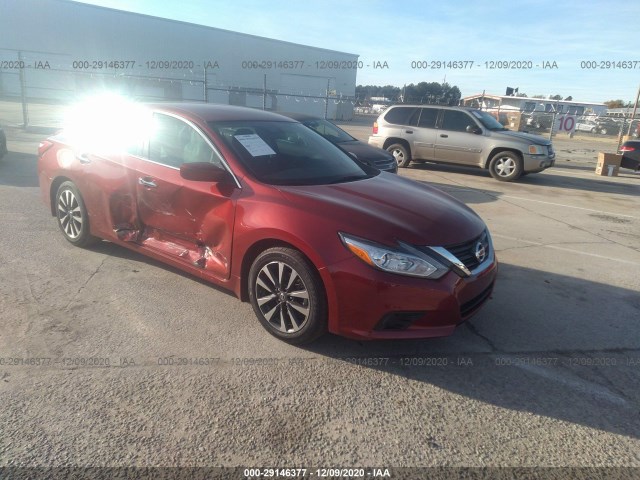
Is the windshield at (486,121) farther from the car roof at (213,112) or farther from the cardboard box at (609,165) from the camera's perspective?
the car roof at (213,112)

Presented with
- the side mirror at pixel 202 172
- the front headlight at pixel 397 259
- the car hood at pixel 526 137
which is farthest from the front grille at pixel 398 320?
the car hood at pixel 526 137

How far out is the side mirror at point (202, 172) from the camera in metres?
3.47

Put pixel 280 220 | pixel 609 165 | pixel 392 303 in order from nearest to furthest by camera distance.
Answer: pixel 392 303 < pixel 280 220 < pixel 609 165

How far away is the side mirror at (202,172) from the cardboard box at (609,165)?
14.4 metres

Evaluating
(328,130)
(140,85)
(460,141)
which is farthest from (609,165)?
(140,85)

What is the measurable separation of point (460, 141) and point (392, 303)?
33.1ft

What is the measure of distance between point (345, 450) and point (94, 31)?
155ft

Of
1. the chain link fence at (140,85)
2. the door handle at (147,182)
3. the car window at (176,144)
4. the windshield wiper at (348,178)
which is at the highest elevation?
the chain link fence at (140,85)

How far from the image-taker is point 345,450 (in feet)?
7.87

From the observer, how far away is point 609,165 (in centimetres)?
1424

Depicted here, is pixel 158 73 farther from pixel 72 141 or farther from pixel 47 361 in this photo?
pixel 47 361

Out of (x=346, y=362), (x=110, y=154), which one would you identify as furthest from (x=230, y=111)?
(x=346, y=362)

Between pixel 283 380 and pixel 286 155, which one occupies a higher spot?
Result: pixel 286 155

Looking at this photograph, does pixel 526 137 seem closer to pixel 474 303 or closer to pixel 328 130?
pixel 328 130
